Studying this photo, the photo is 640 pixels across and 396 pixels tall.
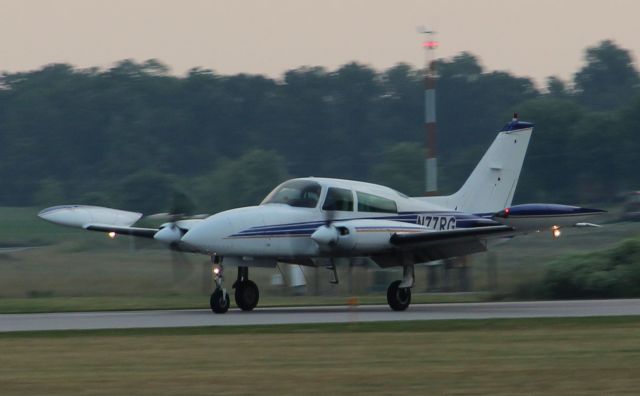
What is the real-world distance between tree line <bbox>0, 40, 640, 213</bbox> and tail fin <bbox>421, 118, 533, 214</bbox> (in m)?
46.0

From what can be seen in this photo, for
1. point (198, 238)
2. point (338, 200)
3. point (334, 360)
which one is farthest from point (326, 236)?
point (334, 360)

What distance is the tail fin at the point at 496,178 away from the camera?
2794cm

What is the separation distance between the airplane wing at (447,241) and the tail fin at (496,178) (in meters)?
1.95

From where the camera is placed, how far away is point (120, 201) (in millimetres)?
76188

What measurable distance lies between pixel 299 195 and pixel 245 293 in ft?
8.32

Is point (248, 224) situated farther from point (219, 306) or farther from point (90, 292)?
point (90, 292)

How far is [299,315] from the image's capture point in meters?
23.7

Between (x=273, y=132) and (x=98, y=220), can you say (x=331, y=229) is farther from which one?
(x=273, y=132)

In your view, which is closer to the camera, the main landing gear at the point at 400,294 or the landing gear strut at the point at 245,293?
the landing gear strut at the point at 245,293

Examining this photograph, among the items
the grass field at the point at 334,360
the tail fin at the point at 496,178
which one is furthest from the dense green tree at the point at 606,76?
the grass field at the point at 334,360

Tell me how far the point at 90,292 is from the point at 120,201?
41343 millimetres

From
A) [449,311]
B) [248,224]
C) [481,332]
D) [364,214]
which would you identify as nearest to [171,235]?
[248,224]

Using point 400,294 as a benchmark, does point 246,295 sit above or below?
above

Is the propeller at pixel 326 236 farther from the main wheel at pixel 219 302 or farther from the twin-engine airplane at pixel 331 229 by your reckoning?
the main wheel at pixel 219 302
